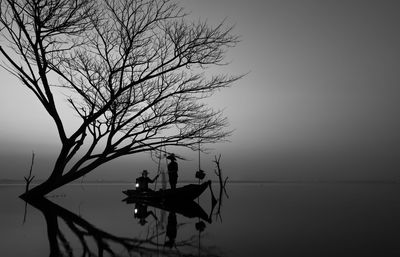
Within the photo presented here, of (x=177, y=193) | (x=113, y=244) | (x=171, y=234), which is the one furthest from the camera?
(x=177, y=193)

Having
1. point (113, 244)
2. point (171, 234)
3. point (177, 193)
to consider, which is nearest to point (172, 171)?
point (177, 193)

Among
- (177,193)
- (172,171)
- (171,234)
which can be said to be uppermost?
(172,171)

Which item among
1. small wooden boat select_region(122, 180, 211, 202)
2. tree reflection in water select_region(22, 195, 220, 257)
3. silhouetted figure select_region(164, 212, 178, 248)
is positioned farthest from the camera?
small wooden boat select_region(122, 180, 211, 202)

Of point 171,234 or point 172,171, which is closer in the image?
point 171,234

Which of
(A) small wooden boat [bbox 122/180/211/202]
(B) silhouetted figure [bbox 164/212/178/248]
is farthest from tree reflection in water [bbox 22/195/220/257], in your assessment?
(A) small wooden boat [bbox 122/180/211/202]

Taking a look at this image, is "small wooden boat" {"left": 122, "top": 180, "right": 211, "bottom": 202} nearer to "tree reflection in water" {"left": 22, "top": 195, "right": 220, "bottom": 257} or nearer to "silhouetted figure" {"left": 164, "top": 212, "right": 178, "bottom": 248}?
"silhouetted figure" {"left": 164, "top": 212, "right": 178, "bottom": 248}

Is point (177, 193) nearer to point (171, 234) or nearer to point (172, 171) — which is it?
point (172, 171)

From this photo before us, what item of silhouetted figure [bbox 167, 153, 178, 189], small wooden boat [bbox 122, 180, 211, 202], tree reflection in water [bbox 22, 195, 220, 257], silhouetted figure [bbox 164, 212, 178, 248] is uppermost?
silhouetted figure [bbox 167, 153, 178, 189]

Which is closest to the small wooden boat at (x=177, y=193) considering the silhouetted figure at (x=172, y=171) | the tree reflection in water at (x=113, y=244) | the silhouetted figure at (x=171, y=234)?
the silhouetted figure at (x=172, y=171)

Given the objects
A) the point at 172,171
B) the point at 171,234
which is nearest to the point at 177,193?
the point at 172,171

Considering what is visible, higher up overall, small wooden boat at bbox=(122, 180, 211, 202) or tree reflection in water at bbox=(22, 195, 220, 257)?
small wooden boat at bbox=(122, 180, 211, 202)

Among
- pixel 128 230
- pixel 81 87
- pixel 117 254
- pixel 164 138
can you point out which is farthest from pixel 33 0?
pixel 117 254

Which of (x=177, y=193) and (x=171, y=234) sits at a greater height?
(x=177, y=193)

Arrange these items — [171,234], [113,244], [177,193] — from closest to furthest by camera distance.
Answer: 1. [113,244]
2. [171,234]
3. [177,193]
